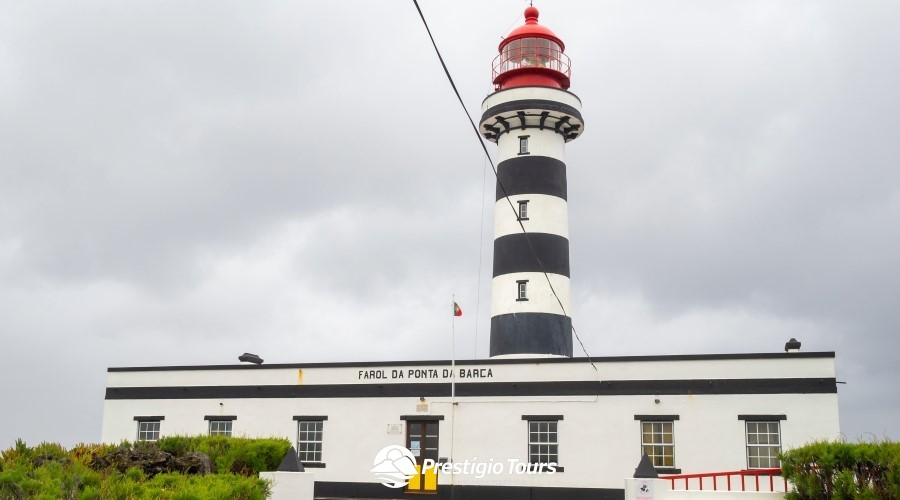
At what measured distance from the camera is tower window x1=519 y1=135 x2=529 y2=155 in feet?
96.5

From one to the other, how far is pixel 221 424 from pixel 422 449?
6.39 m

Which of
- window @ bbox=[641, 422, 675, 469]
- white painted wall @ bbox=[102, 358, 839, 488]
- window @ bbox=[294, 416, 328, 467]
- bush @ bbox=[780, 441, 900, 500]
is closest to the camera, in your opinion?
bush @ bbox=[780, 441, 900, 500]

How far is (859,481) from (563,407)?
412 inches

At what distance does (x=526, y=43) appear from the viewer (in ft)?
102

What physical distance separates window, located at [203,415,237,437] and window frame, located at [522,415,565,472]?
870 cm

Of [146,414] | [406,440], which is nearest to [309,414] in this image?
[406,440]

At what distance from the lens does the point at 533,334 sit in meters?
27.6

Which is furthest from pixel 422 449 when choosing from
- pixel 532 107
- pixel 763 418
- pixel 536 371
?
pixel 532 107

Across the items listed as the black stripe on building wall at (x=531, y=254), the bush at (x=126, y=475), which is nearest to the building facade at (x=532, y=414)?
the black stripe on building wall at (x=531, y=254)

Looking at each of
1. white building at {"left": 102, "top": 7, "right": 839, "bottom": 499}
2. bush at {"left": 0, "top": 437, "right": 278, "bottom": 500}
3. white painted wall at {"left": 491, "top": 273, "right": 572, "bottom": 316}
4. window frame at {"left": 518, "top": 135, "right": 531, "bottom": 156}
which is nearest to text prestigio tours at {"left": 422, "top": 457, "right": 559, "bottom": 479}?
white building at {"left": 102, "top": 7, "right": 839, "bottom": 499}

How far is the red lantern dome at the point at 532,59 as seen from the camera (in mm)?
30391

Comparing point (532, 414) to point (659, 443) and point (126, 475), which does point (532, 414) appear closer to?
point (659, 443)

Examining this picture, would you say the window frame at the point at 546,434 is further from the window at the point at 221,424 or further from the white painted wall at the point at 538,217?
the window at the point at 221,424

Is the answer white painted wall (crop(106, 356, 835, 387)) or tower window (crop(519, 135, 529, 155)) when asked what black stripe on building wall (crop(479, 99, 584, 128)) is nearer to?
tower window (crop(519, 135, 529, 155))
